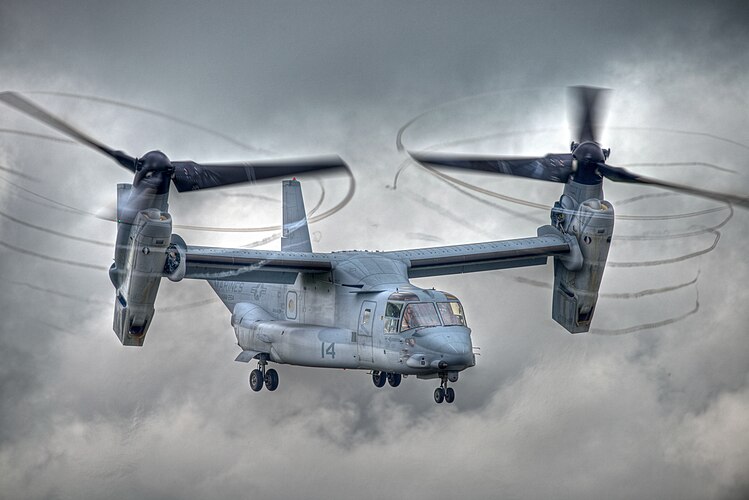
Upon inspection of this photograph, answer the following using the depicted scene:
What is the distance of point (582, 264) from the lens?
35.8 m

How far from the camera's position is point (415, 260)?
35281 mm

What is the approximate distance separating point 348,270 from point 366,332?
7.82ft

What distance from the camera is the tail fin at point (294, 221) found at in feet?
130

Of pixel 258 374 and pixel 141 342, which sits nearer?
pixel 141 342

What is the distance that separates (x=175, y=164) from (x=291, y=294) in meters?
6.48

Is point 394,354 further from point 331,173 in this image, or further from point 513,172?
point 513,172

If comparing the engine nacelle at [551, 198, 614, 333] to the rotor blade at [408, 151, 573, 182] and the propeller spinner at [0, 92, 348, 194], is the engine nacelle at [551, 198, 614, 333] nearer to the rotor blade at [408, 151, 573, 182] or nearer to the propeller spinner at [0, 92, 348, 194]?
the rotor blade at [408, 151, 573, 182]

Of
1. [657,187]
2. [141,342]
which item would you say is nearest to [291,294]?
[141,342]

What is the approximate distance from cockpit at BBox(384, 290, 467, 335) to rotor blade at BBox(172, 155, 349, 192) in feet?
12.7

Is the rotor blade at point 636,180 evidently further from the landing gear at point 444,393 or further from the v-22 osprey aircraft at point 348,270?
the landing gear at point 444,393

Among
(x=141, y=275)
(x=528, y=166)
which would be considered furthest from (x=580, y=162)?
(x=141, y=275)

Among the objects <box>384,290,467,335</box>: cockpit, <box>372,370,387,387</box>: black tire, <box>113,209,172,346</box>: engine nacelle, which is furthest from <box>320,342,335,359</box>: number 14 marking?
<box>113,209,172,346</box>: engine nacelle

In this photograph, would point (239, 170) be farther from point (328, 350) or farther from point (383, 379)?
point (383, 379)

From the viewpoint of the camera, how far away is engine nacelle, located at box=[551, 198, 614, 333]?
1377 inches
